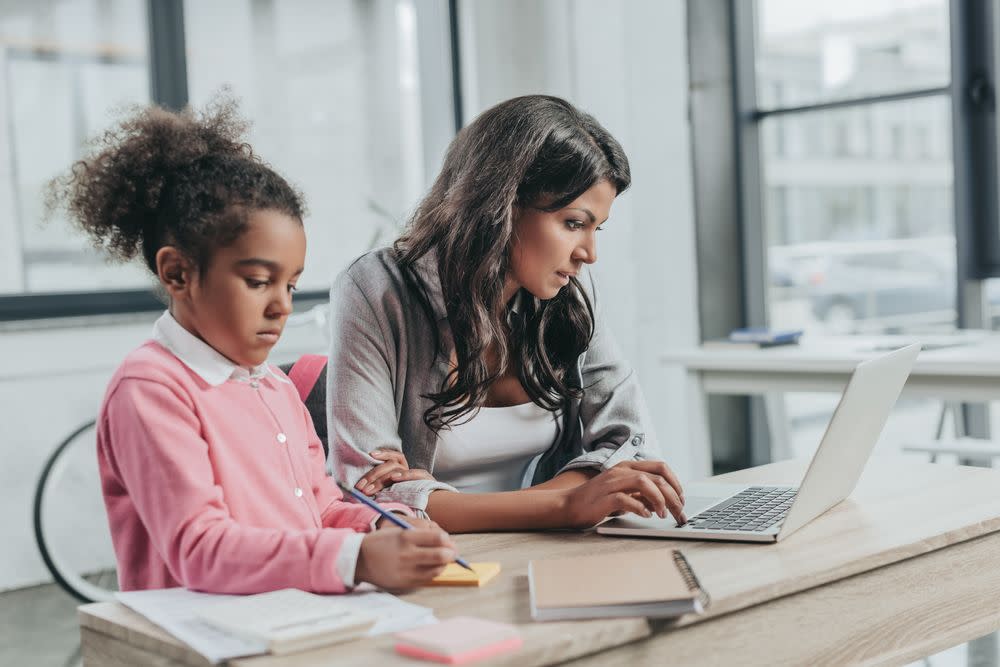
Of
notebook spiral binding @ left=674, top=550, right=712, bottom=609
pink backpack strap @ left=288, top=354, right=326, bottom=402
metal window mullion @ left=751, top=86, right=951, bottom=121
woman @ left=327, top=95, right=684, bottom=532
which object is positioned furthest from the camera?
metal window mullion @ left=751, top=86, right=951, bottom=121

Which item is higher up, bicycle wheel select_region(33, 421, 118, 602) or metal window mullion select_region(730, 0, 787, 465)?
metal window mullion select_region(730, 0, 787, 465)

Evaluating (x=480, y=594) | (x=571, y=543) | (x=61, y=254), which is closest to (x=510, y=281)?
(x=571, y=543)

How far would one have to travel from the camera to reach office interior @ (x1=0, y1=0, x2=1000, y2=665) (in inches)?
135

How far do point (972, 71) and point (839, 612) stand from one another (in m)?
2.75

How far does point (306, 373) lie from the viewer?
5.36ft

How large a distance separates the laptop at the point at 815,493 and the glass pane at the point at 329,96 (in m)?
2.76

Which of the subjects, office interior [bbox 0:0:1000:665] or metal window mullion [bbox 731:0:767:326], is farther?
metal window mullion [bbox 731:0:767:326]

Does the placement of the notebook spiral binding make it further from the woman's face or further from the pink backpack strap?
the pink backpack strap

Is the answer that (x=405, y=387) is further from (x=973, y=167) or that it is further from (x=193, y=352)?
(x=973, y=167)

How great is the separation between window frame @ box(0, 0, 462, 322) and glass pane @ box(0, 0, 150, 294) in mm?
57

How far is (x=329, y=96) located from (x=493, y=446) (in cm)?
303

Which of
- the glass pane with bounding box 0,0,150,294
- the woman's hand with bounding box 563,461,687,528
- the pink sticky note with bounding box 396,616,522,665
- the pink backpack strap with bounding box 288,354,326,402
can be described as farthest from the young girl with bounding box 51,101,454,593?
the glass pane with bounding box 0,0,150,294

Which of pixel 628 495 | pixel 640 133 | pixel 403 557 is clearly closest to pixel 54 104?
pixel 640 133

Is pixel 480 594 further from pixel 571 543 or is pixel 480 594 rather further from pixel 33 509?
pixel 33 509
